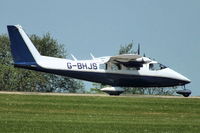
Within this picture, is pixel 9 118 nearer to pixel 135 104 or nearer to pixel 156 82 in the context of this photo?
pixel 135 104

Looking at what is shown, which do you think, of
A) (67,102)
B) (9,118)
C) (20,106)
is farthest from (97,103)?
(9,118)

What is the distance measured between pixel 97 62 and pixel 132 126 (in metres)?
28.6

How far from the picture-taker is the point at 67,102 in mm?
44562

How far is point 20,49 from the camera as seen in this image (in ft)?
198

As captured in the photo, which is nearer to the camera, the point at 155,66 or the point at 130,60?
the point at 130,60

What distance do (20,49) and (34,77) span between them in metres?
35.4

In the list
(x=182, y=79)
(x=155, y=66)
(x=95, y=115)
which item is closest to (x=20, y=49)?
(x=155, y=66)

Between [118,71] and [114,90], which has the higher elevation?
[118,71]

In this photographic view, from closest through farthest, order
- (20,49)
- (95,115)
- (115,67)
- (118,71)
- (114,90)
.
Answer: (95,115)
(114,90)
(118,71)
(115,67)
(20,49)

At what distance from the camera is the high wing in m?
57.8

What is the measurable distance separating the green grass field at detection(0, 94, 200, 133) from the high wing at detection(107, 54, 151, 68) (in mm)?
7685

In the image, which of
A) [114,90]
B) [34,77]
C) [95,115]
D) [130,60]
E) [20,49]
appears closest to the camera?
[95,115]

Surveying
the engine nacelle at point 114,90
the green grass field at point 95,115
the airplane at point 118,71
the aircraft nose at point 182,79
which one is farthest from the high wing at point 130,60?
the green grass field at point 95,115

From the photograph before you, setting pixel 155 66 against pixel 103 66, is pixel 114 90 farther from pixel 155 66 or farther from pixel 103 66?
pixel 155 66
